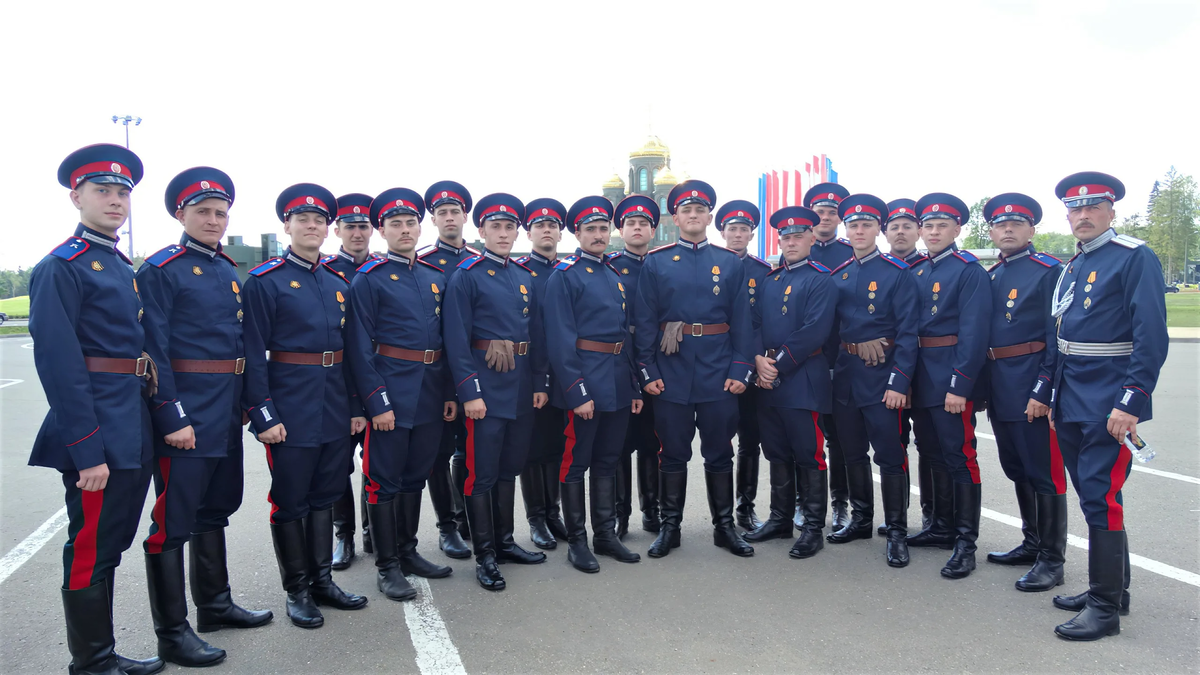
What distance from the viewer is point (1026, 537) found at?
463 centimetres

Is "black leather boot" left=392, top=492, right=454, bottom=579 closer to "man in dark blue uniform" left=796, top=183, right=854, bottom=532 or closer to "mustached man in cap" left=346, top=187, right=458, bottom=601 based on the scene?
"mustached man in cap" left=346, top=187, right=458, bottom=601

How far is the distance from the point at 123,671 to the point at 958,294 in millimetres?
5128

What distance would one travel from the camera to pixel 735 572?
4.54 m

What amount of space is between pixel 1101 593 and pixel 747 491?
94.8 inches

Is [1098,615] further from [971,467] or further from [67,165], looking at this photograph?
[67,165]

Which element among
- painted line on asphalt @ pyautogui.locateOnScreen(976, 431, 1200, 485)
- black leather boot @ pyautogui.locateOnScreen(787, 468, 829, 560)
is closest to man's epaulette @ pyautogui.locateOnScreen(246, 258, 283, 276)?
black leather boot @ pyautogui.locateOnScreen(787, 468, 829, 560)

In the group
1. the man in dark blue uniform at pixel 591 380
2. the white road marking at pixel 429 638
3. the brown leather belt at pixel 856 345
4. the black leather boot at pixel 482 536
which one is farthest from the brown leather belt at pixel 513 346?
the brown leather belt at pixel 856 345

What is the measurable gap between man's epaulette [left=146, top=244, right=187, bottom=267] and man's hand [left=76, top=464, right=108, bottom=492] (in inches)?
39.4

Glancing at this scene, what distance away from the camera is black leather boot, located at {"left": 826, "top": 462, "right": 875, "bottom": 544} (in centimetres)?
516

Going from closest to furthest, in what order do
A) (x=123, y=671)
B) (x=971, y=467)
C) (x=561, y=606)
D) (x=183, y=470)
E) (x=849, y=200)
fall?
(x=123, y=671), (x=183, y=470), (x=561, y=606), (x=971, y=467), (x=849, y=200)

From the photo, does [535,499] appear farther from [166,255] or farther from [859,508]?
[166,255]

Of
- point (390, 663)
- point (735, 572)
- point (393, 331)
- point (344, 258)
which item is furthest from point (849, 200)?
point (390, 663)

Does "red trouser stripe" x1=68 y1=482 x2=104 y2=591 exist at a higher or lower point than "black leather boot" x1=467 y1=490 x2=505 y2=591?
higher

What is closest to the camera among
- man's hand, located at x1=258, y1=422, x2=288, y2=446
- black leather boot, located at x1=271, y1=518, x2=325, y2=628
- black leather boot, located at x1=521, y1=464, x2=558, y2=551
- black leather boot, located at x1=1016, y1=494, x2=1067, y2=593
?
man's hand, located at x1=258, y1=422, x2=288, y2=446
